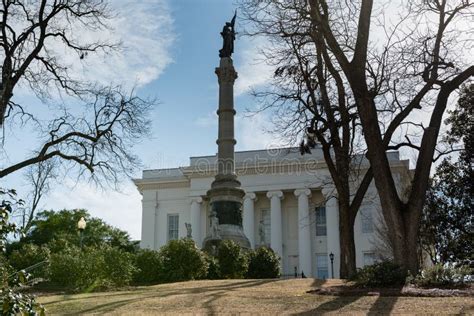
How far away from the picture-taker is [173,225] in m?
60.5

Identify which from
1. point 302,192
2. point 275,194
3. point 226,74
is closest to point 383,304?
point 226,74

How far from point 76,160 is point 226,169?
7594 mm

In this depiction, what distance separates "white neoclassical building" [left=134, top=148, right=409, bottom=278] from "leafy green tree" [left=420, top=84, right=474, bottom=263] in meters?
19.0

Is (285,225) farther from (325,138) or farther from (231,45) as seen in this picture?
(325,138)

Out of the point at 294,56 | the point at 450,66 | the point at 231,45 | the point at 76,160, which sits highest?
the point at 231,45

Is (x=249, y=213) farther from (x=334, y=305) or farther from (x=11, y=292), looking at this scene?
(x=11, y=292)

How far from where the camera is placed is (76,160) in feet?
67.1

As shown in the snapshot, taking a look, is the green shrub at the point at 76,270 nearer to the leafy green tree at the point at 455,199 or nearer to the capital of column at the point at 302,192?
the leafy green tree at the point at 455,199

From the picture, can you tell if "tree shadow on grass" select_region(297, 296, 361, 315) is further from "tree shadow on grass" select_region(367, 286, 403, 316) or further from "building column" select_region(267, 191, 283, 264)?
"building column" select_region(267, 191, 283, 264)

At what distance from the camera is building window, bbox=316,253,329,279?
53.3 meters

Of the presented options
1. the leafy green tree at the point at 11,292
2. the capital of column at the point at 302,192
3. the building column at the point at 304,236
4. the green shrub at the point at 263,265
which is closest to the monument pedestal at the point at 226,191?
the green shrub at the point at 263,265

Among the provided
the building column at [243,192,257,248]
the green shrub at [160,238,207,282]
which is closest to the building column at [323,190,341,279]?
the building column at [243,192,257,248]

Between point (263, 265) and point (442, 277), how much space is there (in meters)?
10.2

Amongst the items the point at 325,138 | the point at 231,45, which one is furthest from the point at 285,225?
the point at 325,138
